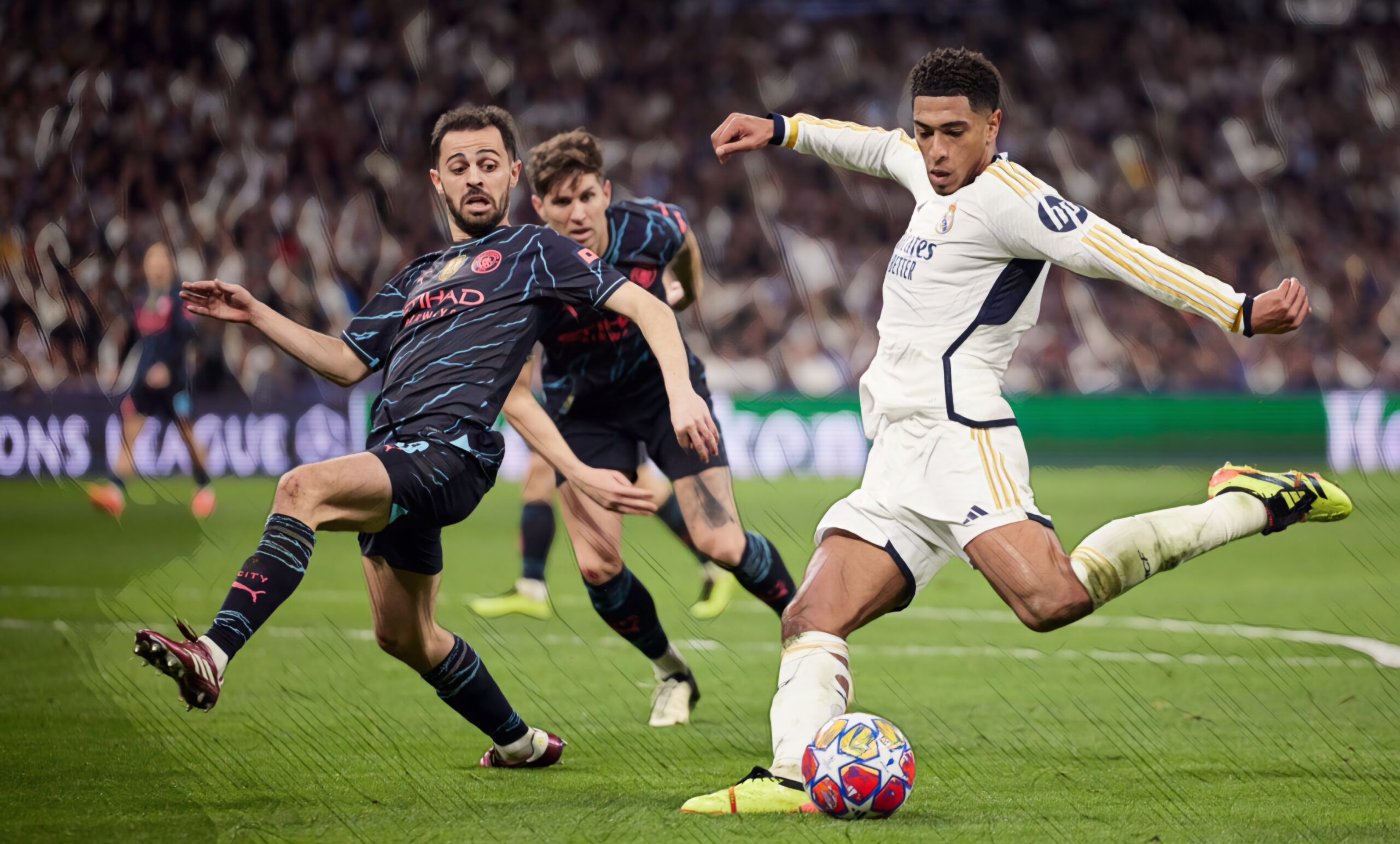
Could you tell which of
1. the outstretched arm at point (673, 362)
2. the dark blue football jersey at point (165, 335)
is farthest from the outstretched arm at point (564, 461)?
the dark blue football jersey at point (165, 335)

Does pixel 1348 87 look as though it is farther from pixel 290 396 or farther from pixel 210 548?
pixel 210 548

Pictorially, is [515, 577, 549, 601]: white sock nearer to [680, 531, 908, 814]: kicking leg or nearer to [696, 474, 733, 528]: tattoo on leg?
[696, 474, 733, 528]: tattoo on leg

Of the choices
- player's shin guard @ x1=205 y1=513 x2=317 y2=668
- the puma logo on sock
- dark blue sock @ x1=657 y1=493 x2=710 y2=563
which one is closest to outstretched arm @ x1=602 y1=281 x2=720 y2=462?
player's shin guard @ x1=205 y1=513 x2=317 y2=668

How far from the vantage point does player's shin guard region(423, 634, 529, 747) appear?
203 inches

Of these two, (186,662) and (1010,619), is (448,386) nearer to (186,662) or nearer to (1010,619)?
(186,662)

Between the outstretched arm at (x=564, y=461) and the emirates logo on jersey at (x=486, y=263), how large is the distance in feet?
1.15

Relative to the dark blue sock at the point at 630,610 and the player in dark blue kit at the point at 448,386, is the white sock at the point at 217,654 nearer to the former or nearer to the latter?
the player in dark blue kit at the point at 448,386

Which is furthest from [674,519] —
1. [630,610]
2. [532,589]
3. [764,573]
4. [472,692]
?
[472,692]

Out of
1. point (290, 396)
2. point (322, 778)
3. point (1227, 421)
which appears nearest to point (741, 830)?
point (322, 778)

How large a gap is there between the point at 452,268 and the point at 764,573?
7.14 ft

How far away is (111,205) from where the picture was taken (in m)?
22.1

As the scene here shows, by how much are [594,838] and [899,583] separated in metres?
1.27

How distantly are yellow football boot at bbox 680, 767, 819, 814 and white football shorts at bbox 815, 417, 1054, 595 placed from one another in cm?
78

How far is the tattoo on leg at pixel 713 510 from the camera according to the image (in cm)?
640
